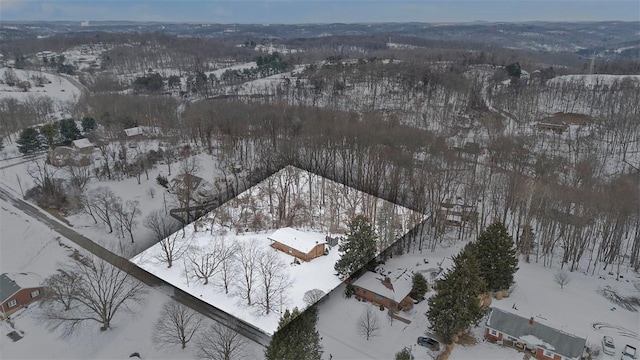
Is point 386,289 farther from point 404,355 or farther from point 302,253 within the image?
point 302,253

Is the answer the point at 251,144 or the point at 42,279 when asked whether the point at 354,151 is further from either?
the point at 42,279

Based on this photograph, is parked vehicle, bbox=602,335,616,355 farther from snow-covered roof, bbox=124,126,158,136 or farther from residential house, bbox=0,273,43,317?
snow-covered roof, bbox=124,126,158,136

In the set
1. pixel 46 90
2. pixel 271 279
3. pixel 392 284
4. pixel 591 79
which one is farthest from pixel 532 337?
pixel 46 90

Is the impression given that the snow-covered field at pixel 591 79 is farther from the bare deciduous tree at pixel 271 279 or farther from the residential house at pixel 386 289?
the bare deciduous tree at pixel 271 279

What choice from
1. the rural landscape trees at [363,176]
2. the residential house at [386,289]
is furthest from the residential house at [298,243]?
the residential house at [386,289]

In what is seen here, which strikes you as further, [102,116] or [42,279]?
[102,116]

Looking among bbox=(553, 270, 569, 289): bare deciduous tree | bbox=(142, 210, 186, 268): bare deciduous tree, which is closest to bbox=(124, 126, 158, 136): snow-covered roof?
bbox=(142, 210, 186, 268): bare deciduous tree

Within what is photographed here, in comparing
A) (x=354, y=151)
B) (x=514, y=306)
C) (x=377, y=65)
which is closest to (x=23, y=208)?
(x=354, y=151)
